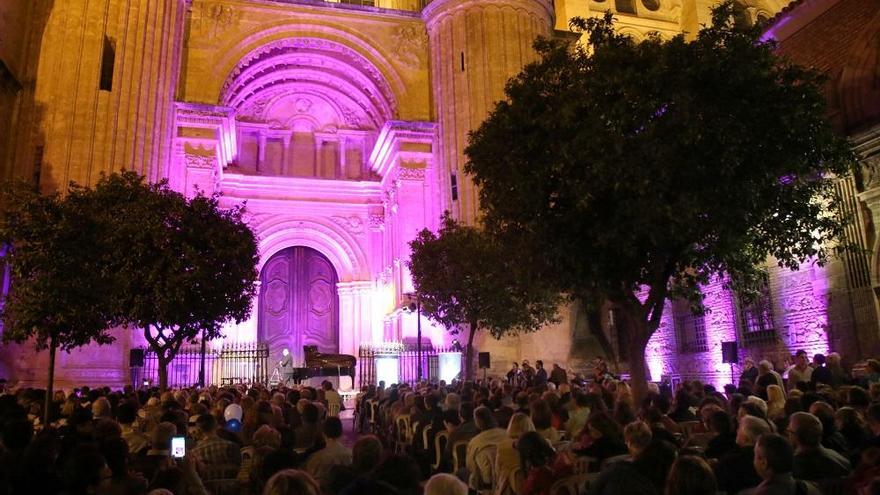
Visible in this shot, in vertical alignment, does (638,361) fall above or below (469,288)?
below

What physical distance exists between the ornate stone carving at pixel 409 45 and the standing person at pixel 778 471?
86.9ft

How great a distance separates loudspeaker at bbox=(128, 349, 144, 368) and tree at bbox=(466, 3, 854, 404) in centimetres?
1256

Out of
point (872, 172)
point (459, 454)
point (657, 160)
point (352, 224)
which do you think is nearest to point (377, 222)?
point (352, 224)

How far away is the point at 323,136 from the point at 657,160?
26.0m

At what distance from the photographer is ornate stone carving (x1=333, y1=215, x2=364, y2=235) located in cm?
3309

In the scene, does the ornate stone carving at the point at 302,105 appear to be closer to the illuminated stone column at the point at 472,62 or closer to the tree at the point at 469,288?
Result: the illuminated stone column at the point at 472,62

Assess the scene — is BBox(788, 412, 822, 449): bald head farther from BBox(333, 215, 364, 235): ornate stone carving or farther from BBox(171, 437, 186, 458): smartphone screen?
BBox(333, 215, 364, 235): ornate stone carving

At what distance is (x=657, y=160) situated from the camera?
951 cm

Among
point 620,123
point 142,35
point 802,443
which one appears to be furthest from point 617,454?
point 142,35

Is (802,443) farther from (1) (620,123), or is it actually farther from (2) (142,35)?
(2) (142,35)

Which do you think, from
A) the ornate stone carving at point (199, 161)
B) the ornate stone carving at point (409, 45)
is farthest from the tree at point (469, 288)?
the ornate stone carving at point (409, 45)

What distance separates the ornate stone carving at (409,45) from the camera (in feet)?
94.5

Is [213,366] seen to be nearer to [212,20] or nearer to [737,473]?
[212,20]

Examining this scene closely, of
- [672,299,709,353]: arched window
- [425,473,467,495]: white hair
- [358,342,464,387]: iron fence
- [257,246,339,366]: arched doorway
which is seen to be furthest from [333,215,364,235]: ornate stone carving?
[425,473,467,495]: white hair
